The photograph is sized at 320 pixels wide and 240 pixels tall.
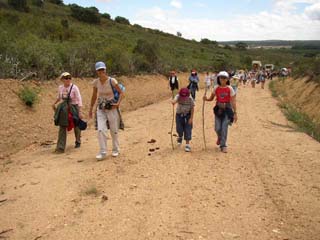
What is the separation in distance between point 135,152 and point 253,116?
7574mm

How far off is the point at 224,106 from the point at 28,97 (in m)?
6.97

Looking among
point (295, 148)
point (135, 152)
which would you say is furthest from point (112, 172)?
point (295, 148)

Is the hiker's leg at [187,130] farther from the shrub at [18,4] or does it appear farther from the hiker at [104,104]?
the shrub at [18,4]

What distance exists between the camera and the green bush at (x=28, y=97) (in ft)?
43.2

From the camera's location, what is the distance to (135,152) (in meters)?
9.38

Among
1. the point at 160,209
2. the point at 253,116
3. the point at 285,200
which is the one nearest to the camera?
the point at 160,209

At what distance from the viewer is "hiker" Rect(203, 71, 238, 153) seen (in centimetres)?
902

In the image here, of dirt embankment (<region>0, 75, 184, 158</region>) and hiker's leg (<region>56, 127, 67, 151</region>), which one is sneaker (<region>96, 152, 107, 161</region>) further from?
dirt embankment (<region>0, 75, 184, 158</region>)

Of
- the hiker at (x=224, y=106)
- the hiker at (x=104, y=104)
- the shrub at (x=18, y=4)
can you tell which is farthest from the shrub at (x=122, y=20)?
the hiker at (x=104, y=104)

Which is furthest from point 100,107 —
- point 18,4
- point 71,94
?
point 18,4

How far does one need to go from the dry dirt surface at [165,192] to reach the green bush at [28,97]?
302cm

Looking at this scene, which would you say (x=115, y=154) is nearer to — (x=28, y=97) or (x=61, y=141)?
(x=61, y=141)

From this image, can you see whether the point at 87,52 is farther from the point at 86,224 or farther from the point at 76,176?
the point at 86,224

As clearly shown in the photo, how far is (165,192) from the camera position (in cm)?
659
